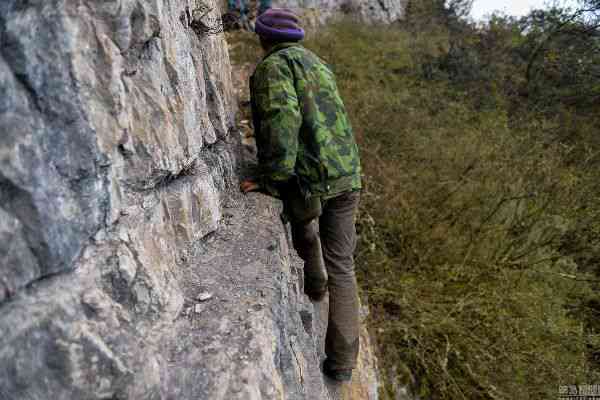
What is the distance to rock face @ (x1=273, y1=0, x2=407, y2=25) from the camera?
26.2 feet

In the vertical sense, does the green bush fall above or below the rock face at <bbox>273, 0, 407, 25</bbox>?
below

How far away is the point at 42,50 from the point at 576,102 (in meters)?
8.50

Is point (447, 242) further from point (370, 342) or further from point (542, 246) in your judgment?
point (370, 342)

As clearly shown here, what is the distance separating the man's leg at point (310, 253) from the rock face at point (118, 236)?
68cm

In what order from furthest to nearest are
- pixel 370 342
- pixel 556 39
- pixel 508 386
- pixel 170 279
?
pixel 556 39 < pixel 370 342 < pixel 508 386 < pixel 170 279

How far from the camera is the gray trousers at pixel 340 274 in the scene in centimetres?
221

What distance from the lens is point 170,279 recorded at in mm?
1271

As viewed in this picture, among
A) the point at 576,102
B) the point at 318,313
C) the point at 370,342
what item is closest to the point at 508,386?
the point at 370,342

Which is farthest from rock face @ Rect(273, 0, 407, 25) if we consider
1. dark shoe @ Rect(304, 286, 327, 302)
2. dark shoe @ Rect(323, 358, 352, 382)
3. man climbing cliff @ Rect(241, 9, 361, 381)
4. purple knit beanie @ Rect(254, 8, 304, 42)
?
dark shoe @ Rect(323, 358, 352, 382)

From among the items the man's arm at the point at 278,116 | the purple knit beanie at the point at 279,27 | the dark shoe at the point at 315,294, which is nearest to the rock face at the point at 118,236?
the man's arm at the point at 278,116

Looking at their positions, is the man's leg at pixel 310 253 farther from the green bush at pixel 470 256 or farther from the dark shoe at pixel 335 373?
the green bush at pixel 470 256

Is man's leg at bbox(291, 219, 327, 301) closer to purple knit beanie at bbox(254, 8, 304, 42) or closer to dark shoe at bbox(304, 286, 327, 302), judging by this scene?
dark shoe at bbox(304, 286, 327, 302)

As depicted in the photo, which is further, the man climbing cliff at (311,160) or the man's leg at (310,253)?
the man's leg at (310,253)

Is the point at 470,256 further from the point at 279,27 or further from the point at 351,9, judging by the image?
the point at 351,9
